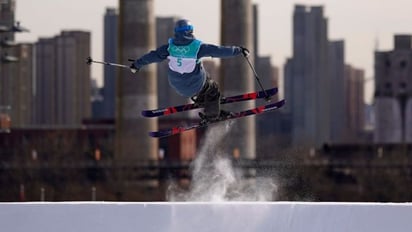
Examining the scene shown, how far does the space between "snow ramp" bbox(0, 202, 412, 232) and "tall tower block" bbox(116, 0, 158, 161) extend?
7070 centimetres

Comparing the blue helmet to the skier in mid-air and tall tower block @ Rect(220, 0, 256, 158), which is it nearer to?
the skier in mid-air

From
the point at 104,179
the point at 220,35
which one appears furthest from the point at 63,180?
the point at 220,35

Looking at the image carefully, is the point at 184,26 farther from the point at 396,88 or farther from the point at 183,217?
the point at 396,88

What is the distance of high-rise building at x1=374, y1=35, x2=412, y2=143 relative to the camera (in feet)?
510

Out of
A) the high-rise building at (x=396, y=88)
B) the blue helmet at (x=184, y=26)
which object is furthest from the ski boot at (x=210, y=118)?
the high-rise building at (x=396, y=88)

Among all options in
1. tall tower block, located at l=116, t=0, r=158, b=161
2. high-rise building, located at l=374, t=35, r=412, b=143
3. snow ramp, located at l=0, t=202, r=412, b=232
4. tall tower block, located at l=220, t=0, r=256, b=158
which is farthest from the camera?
high-rise building, located at l=374, t=35, r=412, b=143

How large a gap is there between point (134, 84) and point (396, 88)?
2702 inches

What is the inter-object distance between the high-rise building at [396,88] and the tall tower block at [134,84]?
64561 mm

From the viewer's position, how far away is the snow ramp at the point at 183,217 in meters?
18.9

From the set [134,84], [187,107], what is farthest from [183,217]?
[134,84]

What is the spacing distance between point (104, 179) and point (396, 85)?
68395mm

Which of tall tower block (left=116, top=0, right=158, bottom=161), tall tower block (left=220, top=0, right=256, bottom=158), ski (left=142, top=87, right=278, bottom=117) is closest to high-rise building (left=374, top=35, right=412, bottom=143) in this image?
tall tower block (left=220, top=0, right=256, bottom=158)

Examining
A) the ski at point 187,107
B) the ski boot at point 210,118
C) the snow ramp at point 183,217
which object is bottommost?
the snow ramp at point 183,217

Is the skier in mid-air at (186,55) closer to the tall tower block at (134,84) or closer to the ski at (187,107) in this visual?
the ski at (187,107)
